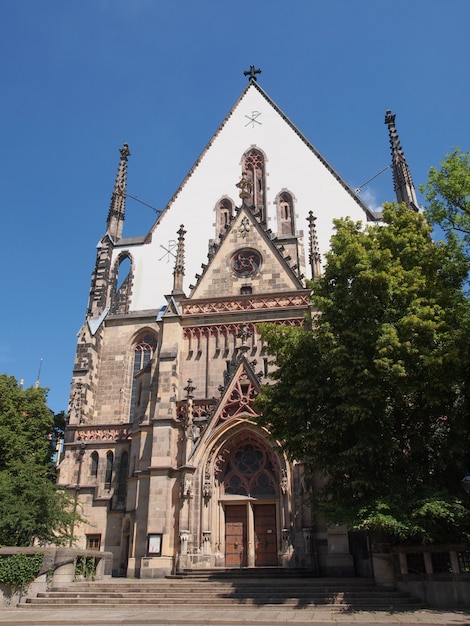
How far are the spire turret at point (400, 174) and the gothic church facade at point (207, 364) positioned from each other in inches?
3.6

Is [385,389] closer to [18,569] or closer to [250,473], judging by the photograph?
[250,473]

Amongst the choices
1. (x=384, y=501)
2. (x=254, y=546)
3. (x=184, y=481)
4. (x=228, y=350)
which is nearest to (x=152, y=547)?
(x=184, y=481)

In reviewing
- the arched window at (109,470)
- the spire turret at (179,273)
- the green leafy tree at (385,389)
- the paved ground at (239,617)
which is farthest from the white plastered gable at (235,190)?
the paved ground at (239,617)

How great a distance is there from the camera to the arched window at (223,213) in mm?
30734

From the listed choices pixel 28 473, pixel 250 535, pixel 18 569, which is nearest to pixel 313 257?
pixel 250 535

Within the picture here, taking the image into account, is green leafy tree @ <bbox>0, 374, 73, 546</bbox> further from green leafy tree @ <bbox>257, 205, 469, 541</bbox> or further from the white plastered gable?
green leafy tree @ <bbox>257, 205, 469, 541</bbox>

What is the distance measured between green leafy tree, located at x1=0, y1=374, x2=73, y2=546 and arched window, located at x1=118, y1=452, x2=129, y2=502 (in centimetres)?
235

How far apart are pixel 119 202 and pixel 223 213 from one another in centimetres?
709

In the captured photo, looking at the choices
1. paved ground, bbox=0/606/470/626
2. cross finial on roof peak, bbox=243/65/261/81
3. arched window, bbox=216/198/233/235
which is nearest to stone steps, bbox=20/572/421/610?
paved ground, bbox=0/606/470/626

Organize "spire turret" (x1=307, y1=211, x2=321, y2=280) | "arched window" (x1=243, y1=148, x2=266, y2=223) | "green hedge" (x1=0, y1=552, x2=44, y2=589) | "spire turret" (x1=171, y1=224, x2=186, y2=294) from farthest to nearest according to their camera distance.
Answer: "arched window" (x1=243, y1=148, x2=266, y2=223), "spire turret" (x1=171, y1=224, x2=186, y2=294), "spire turret" (x1=307, y1=211, x2=321, y2=280), "green hedge" (x1=0, y1=552, x2=44, y2=589)

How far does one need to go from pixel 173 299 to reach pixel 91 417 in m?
7.33

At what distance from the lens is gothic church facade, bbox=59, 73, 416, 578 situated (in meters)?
20.4

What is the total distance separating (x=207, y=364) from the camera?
24.0m

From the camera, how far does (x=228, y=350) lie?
79.5 ft
